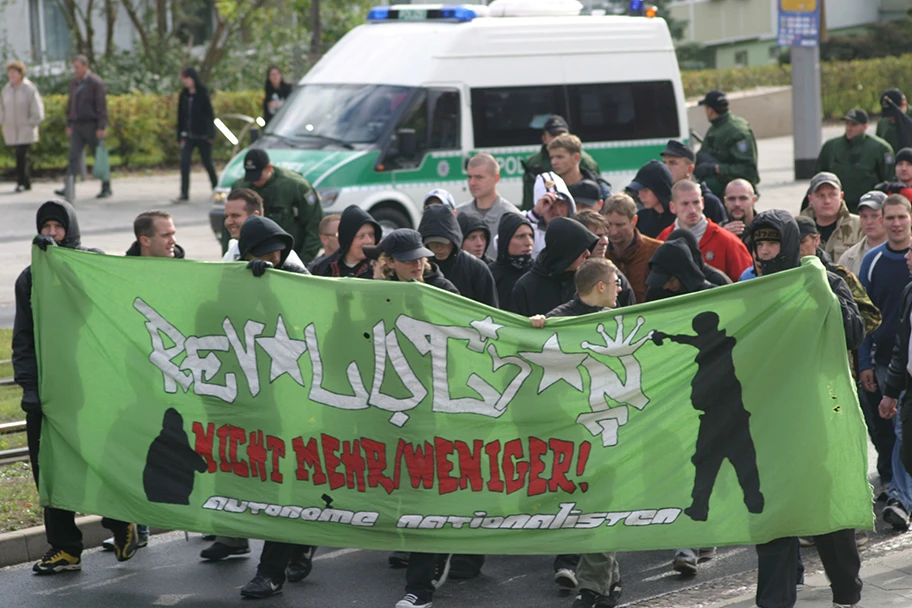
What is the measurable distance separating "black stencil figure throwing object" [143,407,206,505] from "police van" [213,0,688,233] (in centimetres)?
811

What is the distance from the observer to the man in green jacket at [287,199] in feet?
38.4

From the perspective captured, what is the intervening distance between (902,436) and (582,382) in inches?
70.9

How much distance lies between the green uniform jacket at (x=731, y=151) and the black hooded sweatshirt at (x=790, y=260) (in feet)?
21.2

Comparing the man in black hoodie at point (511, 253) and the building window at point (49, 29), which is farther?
the building window at point (49, 29)

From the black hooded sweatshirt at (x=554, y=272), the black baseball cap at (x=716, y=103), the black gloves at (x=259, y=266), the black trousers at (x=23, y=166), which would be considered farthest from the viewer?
the black trousers at (x=23, y=166)

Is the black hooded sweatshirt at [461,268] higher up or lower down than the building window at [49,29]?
lower down

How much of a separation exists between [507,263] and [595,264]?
1.85 meters

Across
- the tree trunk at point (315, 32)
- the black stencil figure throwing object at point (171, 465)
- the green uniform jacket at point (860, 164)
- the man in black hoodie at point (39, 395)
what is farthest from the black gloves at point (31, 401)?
the tree trunk at point (315, 32)

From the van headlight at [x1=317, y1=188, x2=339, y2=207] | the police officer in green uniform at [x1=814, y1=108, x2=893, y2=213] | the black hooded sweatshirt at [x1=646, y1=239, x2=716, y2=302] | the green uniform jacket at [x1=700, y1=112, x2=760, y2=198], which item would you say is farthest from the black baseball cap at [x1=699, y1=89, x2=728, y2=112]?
the black hooded sweatshirt at [x1=646, y1=239, x2=716, y2=302]

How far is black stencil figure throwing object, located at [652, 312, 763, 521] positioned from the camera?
6.41 meters

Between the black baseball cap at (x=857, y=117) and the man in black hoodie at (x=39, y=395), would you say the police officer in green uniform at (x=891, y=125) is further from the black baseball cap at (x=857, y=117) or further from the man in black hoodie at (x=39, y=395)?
the man in black hoodie at (x=39, y=395)

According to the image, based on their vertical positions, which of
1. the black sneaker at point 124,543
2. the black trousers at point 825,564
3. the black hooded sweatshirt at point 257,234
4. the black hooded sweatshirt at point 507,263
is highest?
the black hooded sweatshirt at point 257,234

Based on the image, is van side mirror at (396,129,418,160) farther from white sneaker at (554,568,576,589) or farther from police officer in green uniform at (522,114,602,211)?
white sneaker at (554,568,576,589)

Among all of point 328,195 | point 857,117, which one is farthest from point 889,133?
point 328,195
